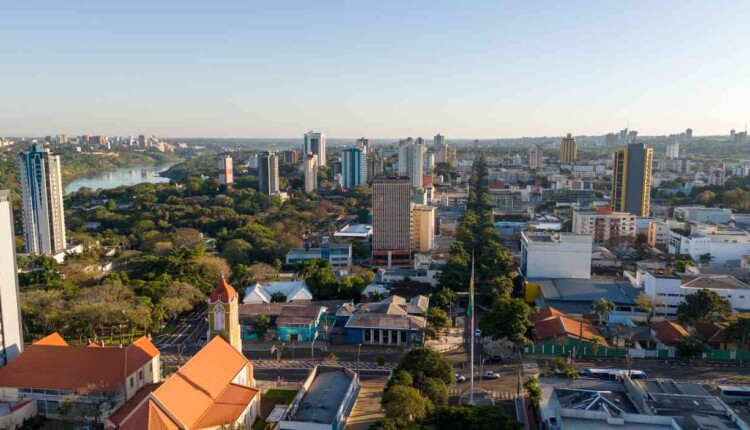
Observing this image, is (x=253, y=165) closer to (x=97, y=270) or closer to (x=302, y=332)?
(x=97, y=270)

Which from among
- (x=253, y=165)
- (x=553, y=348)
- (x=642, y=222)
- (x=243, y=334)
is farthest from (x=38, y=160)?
(x=253, y=165)

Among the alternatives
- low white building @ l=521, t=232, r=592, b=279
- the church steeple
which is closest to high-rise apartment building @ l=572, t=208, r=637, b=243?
low white building @ l=521, t=232, r=592, b=279

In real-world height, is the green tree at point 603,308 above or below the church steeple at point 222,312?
below

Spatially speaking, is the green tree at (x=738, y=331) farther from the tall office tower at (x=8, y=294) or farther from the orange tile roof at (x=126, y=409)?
the tall office tower at (x=8, y=294)

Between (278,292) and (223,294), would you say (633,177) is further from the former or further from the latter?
(223,294)

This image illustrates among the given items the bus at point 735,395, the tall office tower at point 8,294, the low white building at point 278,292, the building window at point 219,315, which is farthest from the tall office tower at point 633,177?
the tall office tower at point 8,294

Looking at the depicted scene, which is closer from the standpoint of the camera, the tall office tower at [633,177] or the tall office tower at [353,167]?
the tall office tower at [633,177]
